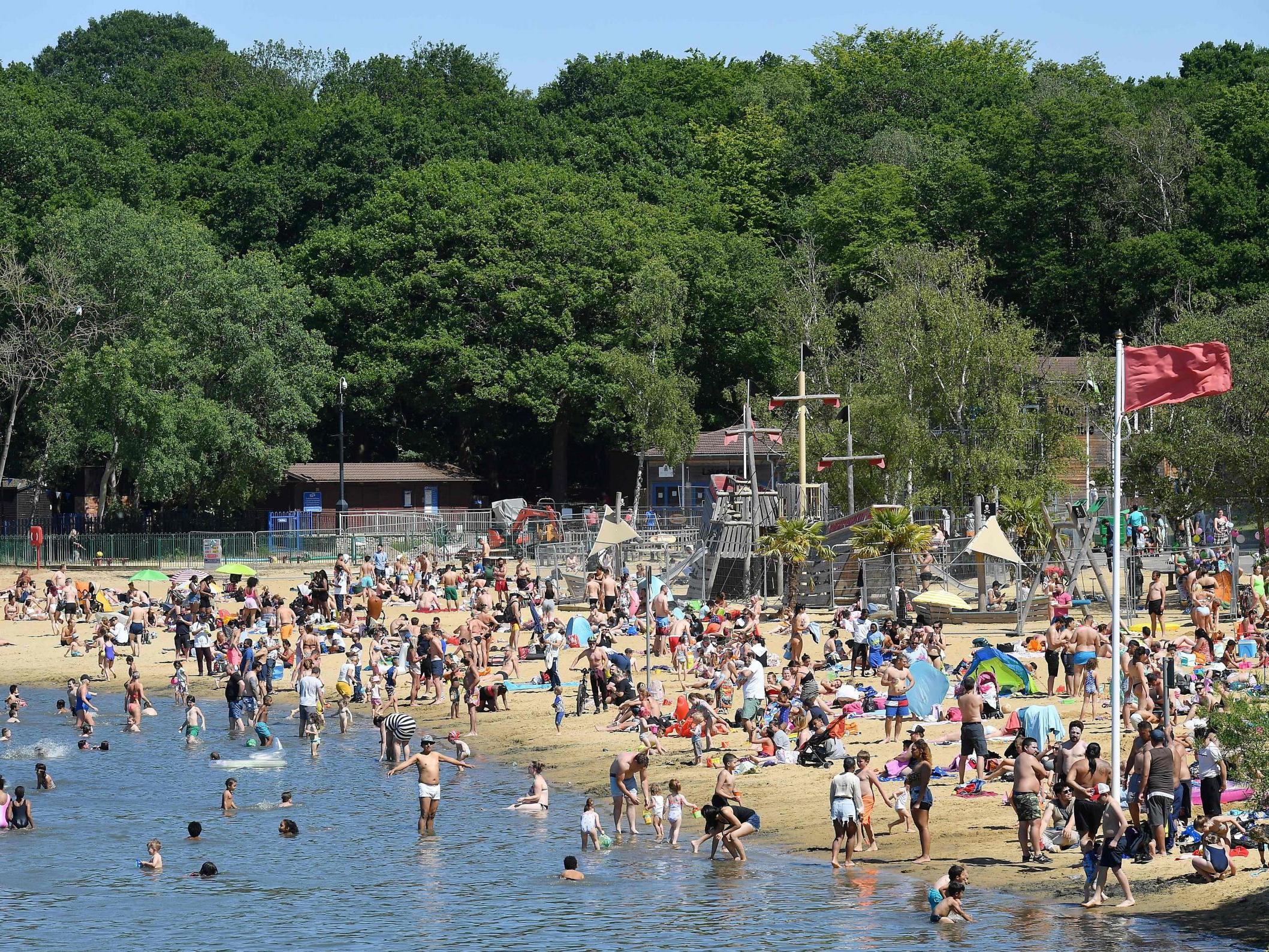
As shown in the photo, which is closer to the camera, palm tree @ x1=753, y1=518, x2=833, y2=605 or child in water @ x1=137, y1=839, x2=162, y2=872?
child in water @ x1=137, y1=839, x2=162, y2=872

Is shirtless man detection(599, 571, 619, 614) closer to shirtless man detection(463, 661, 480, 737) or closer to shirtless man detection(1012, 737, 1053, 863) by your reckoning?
shirtless man detection(463, 661, 480, 737)

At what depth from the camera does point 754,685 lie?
2962 centimetres

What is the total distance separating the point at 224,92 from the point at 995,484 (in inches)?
2979

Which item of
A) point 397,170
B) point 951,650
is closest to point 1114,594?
point 951,650

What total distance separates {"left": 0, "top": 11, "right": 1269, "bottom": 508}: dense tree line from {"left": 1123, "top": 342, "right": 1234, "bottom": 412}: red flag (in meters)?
25.9

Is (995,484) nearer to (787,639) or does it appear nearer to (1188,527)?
(1188,527)

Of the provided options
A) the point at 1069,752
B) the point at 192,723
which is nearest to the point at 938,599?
the point at 1069,752

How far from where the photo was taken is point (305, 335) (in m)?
65.1

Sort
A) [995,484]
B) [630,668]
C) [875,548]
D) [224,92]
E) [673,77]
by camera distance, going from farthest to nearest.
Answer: [224,92]
[673,77]
[995,484]
[875,548]
[630,668]

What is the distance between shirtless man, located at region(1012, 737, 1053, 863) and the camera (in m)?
20.7

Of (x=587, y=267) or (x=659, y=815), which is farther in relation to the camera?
(x=587, y=267)

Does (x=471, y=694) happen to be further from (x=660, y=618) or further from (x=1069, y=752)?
(x=1069, y=752)

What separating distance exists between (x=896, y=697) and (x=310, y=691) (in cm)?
1177

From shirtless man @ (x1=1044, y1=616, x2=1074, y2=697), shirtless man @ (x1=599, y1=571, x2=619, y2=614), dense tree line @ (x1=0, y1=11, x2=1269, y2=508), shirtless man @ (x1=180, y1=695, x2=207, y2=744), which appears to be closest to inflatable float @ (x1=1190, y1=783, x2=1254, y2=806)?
shirtless man @ (x1=1044, y1=616, x2=1074, y2=697)
